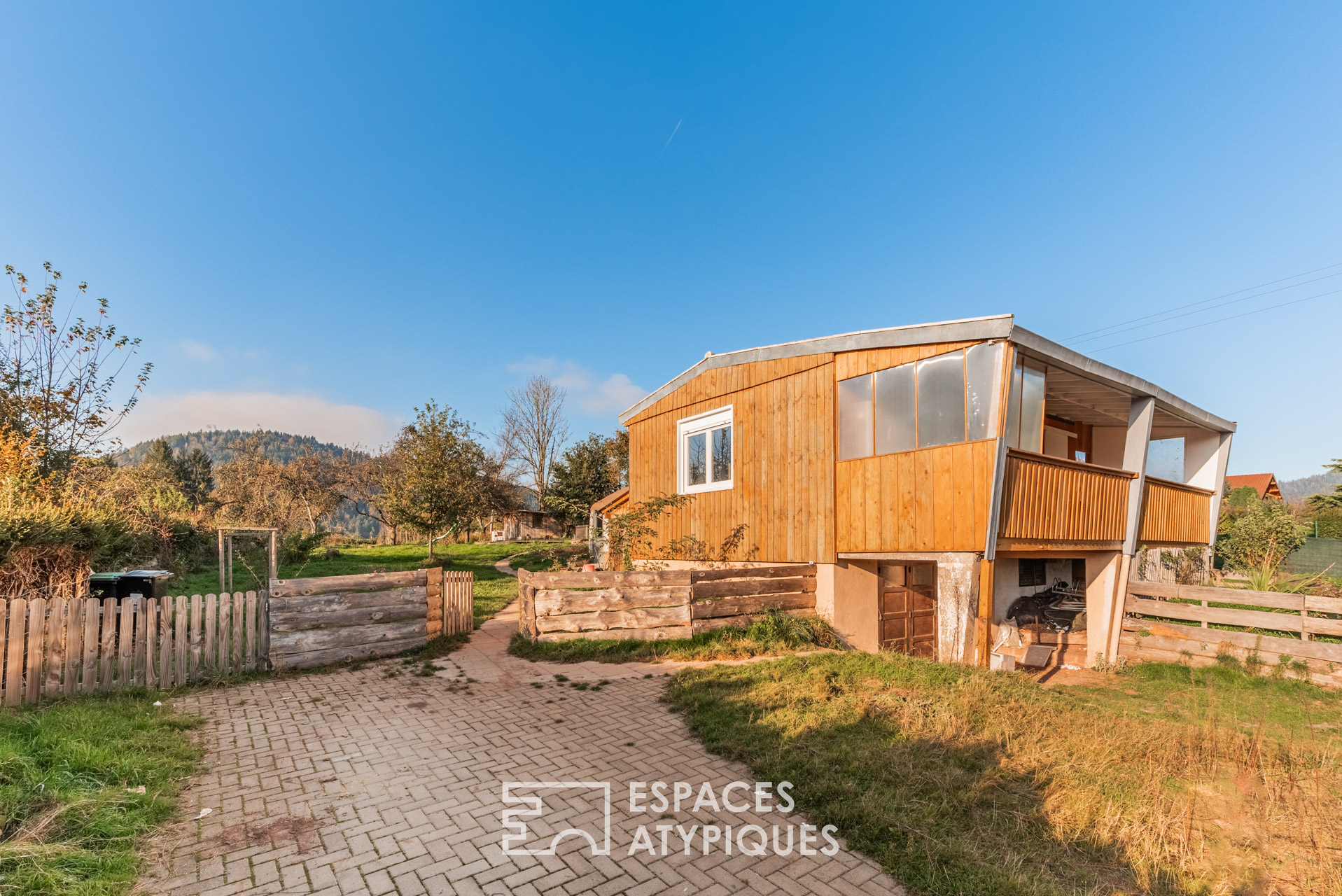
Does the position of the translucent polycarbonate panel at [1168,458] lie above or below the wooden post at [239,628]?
above

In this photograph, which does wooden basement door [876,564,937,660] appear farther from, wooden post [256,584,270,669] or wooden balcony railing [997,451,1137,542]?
wooden post [256,584,270,669]

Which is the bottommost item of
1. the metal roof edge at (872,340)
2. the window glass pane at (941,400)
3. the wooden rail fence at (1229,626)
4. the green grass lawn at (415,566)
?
the green grass lawn at (415,566)

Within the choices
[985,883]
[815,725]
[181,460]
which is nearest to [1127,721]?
[815,725]

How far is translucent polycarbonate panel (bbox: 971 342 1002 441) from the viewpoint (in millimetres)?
7910

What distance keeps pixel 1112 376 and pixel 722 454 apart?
7.04m

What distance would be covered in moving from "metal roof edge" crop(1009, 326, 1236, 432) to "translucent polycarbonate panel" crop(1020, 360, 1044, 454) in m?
0.29

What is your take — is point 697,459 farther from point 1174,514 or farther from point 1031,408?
point 1174,514

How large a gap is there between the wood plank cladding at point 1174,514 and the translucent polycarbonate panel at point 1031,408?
3.66 meters

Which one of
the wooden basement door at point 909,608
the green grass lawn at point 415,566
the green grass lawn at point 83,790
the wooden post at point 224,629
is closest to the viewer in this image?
the green grass lawn at point 83,790

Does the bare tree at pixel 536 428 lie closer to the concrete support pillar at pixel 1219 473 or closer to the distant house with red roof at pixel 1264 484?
the concrete support pillar at pixel 1219 473

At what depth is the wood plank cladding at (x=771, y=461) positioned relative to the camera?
1023cm

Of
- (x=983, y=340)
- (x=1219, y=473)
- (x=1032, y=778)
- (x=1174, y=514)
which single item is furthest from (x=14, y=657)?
(x=1219, y=473)

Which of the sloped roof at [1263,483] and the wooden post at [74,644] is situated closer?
the wooden post at [74,644]

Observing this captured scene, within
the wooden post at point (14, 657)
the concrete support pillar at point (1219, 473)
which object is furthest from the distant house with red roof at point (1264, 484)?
the wooden post at point (14, 657)
